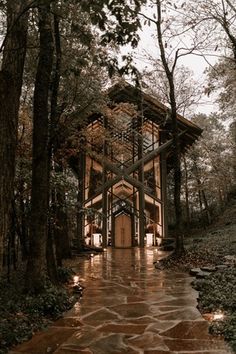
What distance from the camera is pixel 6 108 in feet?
15.6

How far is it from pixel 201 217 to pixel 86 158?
15318mm

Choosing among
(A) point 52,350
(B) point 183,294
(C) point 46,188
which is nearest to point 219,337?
(A) point 52,350

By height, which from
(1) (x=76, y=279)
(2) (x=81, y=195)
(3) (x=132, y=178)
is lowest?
(1) (x=76, y=279)

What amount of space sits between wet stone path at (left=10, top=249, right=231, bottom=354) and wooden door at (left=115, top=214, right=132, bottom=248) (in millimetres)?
14658

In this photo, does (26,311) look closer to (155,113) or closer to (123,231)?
(155,113)

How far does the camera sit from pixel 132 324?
594cm

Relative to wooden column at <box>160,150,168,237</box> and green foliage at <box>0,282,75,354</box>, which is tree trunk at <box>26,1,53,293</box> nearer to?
green foliage at <box>0,282,75,354</box>

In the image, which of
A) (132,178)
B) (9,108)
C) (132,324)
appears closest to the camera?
(9,108)

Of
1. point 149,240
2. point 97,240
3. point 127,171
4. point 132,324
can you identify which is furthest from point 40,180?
point 149,240

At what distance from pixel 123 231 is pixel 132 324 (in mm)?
18788

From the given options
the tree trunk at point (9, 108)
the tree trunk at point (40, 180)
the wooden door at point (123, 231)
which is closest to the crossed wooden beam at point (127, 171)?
the wooden door at point (123, 231)

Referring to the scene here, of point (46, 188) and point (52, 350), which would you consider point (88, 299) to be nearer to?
point (46, 188)

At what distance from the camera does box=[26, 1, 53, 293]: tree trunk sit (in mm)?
7066

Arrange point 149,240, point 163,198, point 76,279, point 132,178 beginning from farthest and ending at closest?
point 163,198 < point 149,240 < point 132,178 < point 76,279
